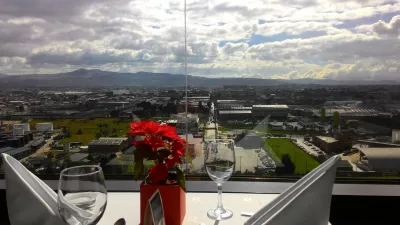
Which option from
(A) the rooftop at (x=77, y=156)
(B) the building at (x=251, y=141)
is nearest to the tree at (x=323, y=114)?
(B) the building at (x=251, y=141)

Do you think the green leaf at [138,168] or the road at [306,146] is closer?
the green leaf at [138,168]

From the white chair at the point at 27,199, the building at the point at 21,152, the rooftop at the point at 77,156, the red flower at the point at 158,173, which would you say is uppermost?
the red flower at the point at 158,173

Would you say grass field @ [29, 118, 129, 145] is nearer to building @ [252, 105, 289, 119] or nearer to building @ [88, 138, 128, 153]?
building @ [88, 138, 128, 153]

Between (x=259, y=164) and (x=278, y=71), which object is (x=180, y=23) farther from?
(x=259, y=164)

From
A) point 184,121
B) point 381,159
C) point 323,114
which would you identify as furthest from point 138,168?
point 381,159

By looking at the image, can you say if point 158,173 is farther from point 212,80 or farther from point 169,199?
point 212,80

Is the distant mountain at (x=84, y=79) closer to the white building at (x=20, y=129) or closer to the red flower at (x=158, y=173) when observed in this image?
the white building at (x=20, y=129)

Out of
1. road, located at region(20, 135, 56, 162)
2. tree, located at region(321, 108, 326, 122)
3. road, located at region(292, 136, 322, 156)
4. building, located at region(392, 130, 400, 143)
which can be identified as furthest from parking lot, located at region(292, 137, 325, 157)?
road, located at region(20, 135, 56, 162)
